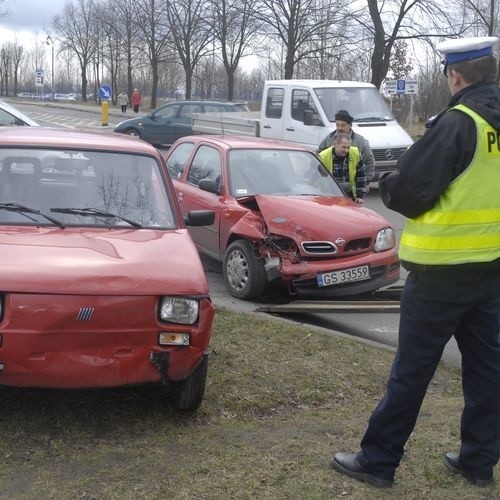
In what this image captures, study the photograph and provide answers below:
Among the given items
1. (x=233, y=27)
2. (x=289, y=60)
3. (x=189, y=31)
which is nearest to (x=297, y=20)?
(x=289, y=60)

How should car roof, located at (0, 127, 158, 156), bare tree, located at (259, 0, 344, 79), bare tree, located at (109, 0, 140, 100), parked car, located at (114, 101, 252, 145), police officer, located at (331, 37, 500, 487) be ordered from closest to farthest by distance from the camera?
police officer, located at (331, 37, 500, 487)
car roof, located at (0, 127, 158, 156)
parked car, located at (114, 101, 252, 145)
bare tree, located at (259, 0, 344, 79)
bare tree, located at (109, 0, 140, 100)

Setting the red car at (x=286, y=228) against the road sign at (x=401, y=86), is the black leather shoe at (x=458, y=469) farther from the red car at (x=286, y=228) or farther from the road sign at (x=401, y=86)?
the road sign at (x=401, y=86)

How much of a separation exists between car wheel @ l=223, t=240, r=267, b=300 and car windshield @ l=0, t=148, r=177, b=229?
7.44ft

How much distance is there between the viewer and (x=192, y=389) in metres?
4.23

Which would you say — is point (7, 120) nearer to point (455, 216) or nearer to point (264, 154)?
point (264, 154)

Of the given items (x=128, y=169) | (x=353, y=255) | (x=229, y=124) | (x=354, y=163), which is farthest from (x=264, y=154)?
(x=229, y=124)

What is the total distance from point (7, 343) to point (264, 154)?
5482 millimetres

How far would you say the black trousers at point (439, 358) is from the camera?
10.5 feet

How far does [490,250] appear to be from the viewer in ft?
10.4

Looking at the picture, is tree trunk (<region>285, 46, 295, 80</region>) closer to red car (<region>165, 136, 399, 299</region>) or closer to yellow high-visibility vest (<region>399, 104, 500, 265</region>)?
red car (<region>165, 136, 399, 299</region>)

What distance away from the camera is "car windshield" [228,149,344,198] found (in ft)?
27.2

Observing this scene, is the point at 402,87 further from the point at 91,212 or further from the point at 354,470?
the point at 354,470

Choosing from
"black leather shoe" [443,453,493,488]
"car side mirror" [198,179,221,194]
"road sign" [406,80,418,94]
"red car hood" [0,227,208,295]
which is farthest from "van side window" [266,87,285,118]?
"black leather shoe" [443,453,493,488]

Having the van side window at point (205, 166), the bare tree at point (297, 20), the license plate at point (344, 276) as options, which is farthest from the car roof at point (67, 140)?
the bare tree at point (297, 20)
